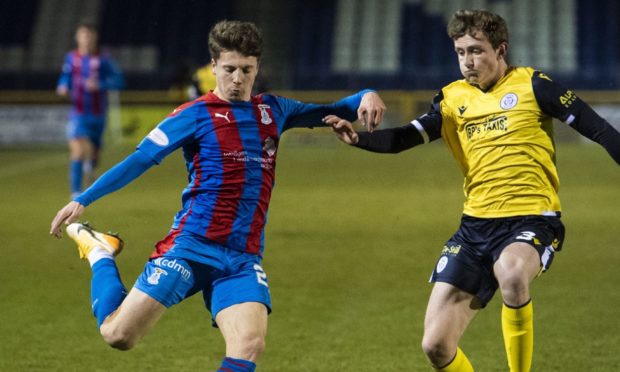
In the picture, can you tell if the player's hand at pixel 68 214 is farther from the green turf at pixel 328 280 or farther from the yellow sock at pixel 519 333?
the yellow sock at pixel 519 333

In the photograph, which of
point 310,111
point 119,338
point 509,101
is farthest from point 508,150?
point 119,338

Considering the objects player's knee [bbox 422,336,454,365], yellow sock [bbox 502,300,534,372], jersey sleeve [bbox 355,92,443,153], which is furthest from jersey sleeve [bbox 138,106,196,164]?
yellow sock [bbox 502,300,534,372]

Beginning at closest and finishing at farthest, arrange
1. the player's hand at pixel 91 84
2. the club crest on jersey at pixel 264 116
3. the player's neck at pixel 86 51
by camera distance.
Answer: the club crest on jersey at pixel 264 116, the player's hand at pixel 91 84, the player's neck at pixel 86 51

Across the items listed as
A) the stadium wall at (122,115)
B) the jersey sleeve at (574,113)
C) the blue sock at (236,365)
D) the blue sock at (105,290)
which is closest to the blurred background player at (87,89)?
the stadium wall at (122,115)

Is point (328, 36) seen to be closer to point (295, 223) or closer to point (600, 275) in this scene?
point (295, 223)

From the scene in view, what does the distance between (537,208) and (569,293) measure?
3.03 metres

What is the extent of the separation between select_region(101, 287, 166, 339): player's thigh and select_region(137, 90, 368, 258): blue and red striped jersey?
247mm

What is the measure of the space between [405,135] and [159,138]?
4.02ft

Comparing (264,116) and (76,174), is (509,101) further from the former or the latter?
(76,174)

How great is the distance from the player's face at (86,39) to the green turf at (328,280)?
6.39 ft

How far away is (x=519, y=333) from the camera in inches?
179

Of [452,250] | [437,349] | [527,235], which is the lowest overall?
[437,349]

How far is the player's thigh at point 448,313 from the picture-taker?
14.8 ft

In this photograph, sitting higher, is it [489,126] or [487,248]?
[489,126]
